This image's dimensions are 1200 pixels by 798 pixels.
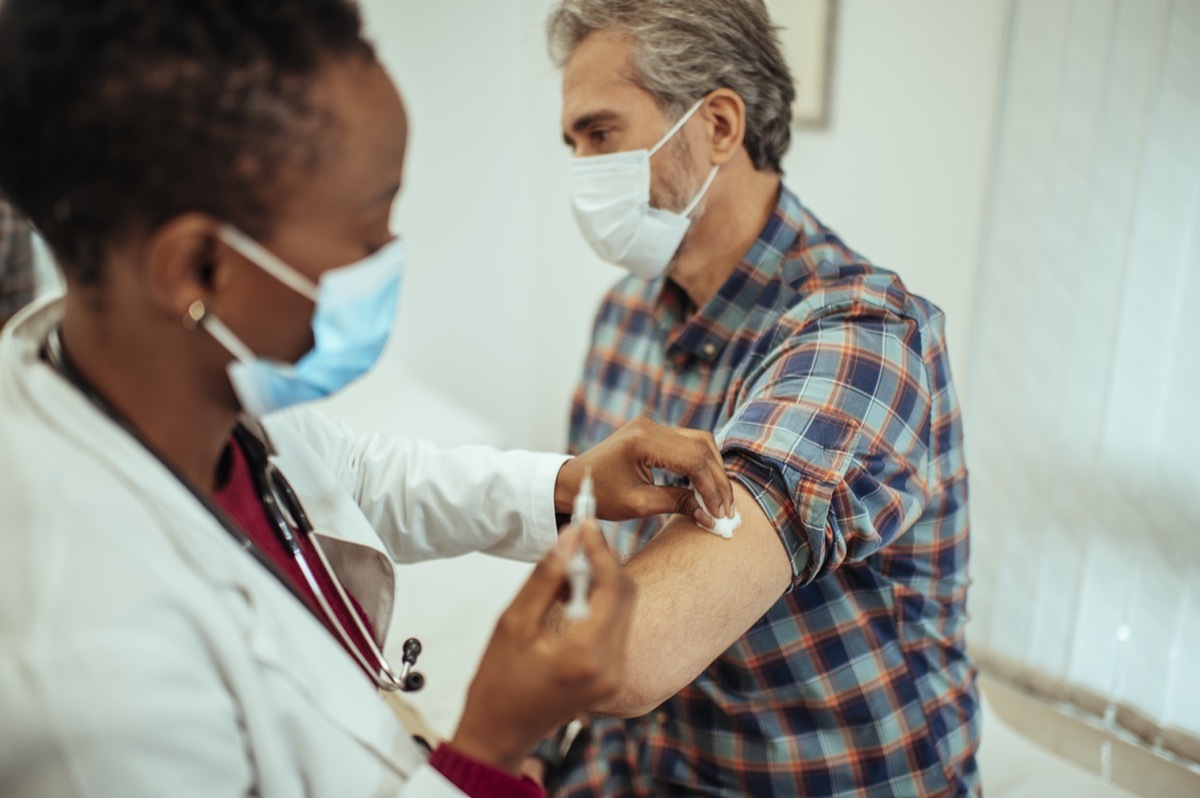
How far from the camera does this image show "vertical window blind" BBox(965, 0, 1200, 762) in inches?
66.5

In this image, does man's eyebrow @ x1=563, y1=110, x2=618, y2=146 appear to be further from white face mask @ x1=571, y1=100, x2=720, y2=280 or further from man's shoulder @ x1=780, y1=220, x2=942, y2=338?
man's shoulder @ x1=780, y1=220, x2=942, y2=338

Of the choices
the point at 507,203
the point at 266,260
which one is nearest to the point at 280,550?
the point at 266,260

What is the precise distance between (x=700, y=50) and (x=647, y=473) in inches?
26.7

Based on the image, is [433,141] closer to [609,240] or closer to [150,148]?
[609,240]

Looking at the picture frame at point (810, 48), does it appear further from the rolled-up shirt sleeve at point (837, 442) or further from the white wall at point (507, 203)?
the rolled-up shirt sleeve at point (837, 442)

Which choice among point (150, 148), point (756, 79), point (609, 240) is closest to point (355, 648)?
point (150, 148)

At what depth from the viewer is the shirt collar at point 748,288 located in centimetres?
133

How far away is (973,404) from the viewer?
6.84 ft

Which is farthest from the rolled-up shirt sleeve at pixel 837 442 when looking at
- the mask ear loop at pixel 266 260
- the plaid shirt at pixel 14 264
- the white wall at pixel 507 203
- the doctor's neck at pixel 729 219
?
the plaid shirt at pixel 14 264

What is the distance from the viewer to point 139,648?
606mm

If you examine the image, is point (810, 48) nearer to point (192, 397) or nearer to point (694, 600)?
point (694, 600)

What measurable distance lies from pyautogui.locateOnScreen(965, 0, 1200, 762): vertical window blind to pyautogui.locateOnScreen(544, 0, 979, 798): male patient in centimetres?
72

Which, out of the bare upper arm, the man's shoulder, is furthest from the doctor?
the man's shoulder

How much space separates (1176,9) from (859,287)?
0.97 m
